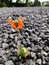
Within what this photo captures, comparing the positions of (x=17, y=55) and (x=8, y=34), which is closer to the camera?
(x=17, y=55)

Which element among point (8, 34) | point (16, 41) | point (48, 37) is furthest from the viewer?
point (8, 34)

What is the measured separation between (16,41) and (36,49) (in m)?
0.65

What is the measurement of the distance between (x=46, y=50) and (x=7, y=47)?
2.51 feet

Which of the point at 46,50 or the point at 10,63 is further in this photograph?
the point at 46,50

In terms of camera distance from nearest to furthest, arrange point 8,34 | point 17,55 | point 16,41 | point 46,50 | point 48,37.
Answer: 1. point 17,55
2. point 46,50
3. point 16,41
4. point 48,37
5. point 8,34

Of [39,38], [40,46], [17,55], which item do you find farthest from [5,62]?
[39,38]

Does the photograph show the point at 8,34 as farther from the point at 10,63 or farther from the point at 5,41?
the point at 10,63

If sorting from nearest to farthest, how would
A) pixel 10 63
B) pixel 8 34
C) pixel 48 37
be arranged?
pixel 10 63
pixel 48 37
pixel 8 34

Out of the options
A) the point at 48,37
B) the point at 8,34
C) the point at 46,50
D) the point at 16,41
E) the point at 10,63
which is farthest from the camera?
the point at 8,34

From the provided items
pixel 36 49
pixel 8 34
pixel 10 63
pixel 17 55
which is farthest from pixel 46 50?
pixel 8 34

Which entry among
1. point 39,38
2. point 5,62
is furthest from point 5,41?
point 5,62

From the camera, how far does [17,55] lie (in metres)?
4.25

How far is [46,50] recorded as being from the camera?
4551 millimetres

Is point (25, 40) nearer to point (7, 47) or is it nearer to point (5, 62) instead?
point (7, 47)
